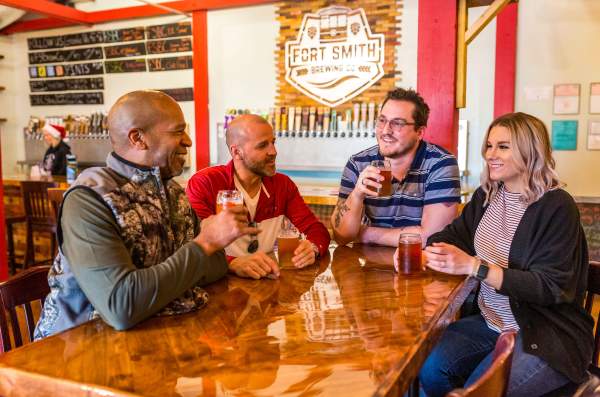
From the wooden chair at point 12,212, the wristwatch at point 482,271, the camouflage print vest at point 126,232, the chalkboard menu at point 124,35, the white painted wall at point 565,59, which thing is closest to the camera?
the camouflage print vest at point 126,232

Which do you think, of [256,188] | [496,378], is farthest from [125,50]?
[496,378]

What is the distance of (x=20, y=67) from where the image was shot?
9.15 metres

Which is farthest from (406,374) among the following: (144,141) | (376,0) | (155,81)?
(155,81)

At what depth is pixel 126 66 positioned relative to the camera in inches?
325

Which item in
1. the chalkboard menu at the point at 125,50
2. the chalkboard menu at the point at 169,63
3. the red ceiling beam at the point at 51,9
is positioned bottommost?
the chalkboard menu at the point at 169,63

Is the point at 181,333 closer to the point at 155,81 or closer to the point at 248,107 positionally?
the point at 248,107

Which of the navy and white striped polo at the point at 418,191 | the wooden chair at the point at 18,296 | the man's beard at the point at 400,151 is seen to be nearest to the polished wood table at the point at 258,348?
the wooden chair at the point at 18,296

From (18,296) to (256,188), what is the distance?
1248 millimetres

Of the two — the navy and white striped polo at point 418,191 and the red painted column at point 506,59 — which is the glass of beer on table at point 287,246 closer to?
the navy and white striped polo at point 418,191

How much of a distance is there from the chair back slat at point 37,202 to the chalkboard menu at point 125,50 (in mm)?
3298

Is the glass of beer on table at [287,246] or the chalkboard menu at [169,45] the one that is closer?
the glass of beer on table at [287,246]

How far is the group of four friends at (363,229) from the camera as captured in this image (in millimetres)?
1457

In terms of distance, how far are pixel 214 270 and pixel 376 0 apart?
5.53 metres

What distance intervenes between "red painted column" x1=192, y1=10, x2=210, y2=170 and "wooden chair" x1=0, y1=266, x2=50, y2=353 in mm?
5846
